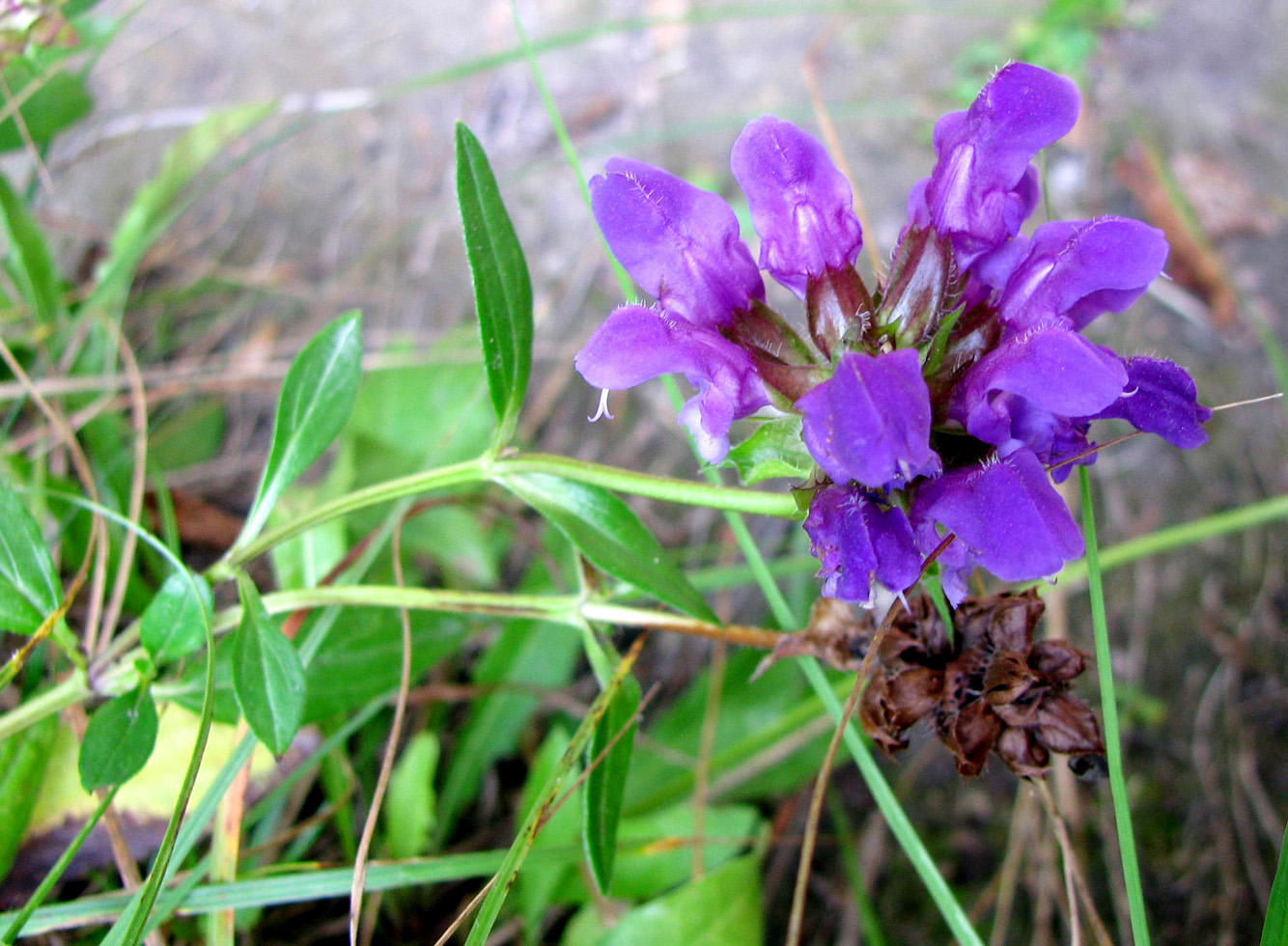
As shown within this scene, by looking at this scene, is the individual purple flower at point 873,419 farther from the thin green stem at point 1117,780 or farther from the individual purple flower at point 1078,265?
the thin green stem at point 1117,780

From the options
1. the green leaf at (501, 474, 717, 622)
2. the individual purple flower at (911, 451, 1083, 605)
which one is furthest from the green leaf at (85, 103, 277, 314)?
the individual purple flower at (911, 451, 1083, 605)

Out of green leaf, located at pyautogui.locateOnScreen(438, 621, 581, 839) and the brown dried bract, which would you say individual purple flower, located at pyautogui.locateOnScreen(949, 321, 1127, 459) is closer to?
the brown dried bract

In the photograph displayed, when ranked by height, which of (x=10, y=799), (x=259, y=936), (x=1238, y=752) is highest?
(x=10, y=799)

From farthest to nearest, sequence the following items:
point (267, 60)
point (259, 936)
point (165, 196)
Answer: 1. point (267, 60)
2. point (165, 196)
3. point (259, 936)

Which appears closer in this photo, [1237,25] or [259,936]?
[259,936]

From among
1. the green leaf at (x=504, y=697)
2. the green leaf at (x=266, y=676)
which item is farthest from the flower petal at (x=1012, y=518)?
the green leaf at (x=504, y=697)

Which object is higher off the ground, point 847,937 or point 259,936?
point 259,936

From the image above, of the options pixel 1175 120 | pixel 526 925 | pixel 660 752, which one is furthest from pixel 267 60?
pixel 1175 120

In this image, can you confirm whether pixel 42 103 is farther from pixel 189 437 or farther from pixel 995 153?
pixel 995 153

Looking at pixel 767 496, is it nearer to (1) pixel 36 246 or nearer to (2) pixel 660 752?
(2) pixel 660 752
